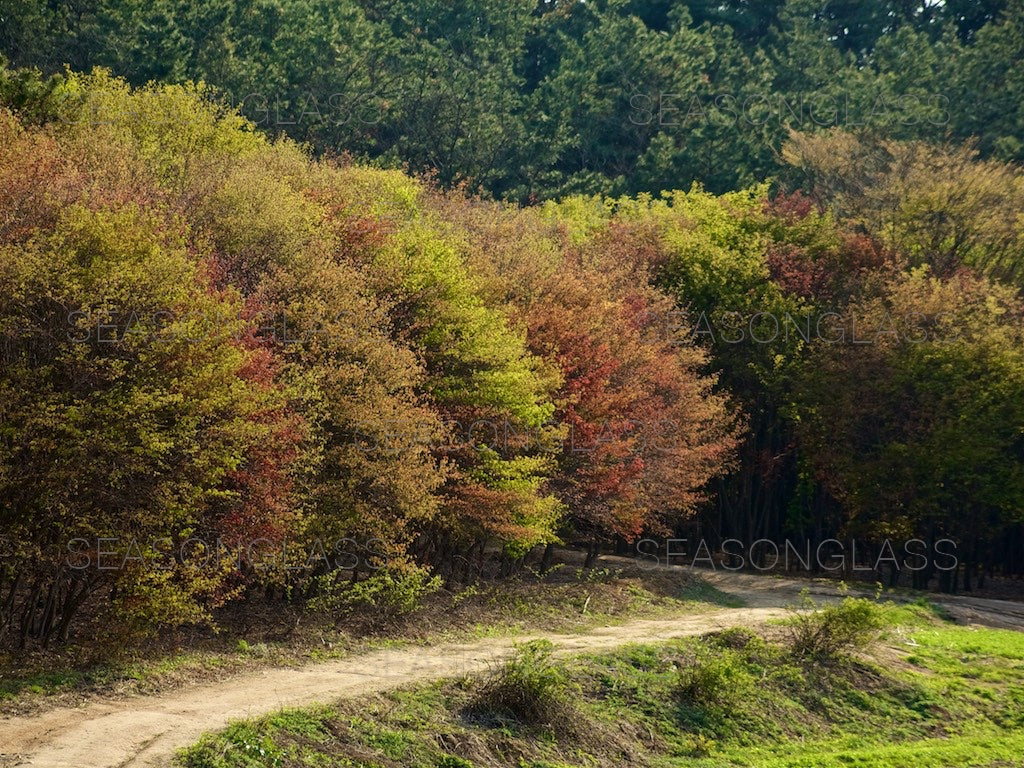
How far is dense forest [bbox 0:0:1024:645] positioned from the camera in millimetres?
22422

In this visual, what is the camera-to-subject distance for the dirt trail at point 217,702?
1664cm

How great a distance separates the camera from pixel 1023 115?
250 feet

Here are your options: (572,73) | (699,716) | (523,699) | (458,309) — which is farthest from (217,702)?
(572,73)

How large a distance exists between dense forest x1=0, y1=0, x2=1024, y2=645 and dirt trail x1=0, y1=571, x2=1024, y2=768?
2363 mm

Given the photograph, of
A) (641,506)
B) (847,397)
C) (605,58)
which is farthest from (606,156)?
(641,506)

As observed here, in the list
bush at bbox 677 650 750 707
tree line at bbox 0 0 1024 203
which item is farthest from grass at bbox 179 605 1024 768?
tree line at bbox 0 0 1024 203

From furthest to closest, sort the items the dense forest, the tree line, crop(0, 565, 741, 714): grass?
the tree line
the dense forest
crop(0, 565, 741, 714): grass

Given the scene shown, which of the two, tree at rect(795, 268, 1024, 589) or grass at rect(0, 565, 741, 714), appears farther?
tree at rect(795, 268, 1024, 589)

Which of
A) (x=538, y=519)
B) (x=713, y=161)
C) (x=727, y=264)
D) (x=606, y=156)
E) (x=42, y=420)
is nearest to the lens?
(x=42, y=420)

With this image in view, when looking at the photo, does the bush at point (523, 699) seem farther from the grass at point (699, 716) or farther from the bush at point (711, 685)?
the bush at point (711, 685)

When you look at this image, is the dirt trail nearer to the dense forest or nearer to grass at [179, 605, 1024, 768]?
grass at [179, 605, 1024, 768]

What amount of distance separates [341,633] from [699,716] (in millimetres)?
7547

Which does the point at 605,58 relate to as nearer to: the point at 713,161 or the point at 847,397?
the point at 713,161

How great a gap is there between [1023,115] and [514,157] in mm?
31000
